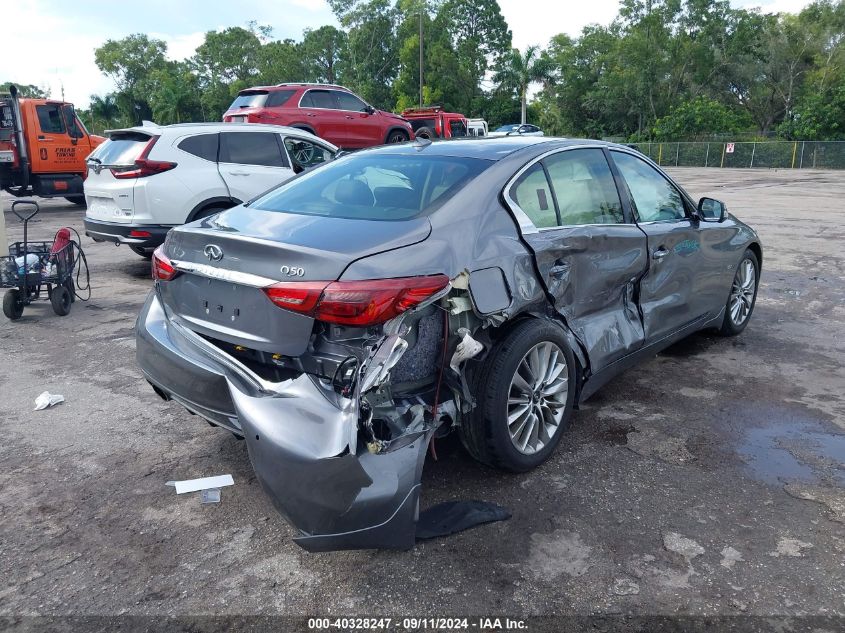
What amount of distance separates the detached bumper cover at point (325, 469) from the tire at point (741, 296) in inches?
151

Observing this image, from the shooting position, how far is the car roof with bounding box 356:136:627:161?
3.77 m

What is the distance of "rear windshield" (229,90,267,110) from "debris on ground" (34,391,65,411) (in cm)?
1100

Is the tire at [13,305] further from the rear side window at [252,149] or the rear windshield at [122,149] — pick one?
the rear side window at [252,149]

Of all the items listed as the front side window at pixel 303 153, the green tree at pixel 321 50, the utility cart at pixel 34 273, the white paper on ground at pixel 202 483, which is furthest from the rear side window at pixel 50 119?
the green tree at pixel 321 50

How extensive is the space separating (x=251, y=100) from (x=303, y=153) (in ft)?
19.7

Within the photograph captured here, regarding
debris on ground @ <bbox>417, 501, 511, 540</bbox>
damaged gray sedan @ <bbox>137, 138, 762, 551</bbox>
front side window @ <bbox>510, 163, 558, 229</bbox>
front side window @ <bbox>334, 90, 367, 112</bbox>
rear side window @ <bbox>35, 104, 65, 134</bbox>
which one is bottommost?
debris on ground @ <bbox>417, 501, 511, 540</bbox>

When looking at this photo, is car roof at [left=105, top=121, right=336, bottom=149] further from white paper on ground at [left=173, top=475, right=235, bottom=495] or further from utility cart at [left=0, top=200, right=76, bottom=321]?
white paper on ground at [left=173, top=475, right=235, bottom=495]

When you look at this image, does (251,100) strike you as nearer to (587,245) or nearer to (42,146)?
(42,146)

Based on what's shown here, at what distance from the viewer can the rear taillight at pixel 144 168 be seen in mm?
7875

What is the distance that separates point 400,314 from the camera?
108 inches

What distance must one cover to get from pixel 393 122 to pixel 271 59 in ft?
220

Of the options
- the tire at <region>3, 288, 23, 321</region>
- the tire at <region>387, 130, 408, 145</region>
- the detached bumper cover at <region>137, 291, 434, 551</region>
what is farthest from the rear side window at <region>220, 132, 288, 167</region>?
the tire at <region>387, 130, 408, 145</region>

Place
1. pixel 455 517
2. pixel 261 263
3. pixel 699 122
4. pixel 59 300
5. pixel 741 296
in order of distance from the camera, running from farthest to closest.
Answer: pixel 699 122
pixel 59 300
pixel 741 296
pixel 455 517
pixel 261 263

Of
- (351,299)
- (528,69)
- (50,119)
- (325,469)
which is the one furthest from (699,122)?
(325,469)
